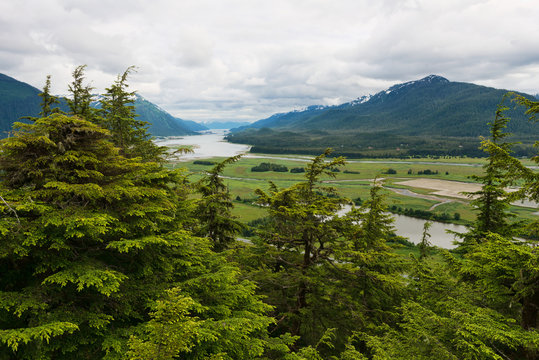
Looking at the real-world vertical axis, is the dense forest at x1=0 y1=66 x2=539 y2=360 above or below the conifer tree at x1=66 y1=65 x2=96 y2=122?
below

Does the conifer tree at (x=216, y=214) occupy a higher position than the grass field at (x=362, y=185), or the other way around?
the conifer tree at (x=216, y=214)

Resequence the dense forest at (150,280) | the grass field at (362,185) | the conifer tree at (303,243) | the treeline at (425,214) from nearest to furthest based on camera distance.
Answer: the dense forest at (150,280) < the conifer tree at (303,243) < the treeline at (425,214) < the grass field at (362,185)

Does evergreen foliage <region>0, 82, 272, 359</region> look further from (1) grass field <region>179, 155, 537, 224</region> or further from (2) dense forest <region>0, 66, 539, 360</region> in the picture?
(1) grass field <region>179, 155, 537, 224</region>

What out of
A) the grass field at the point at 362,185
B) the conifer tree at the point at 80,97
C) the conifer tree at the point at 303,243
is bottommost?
the grass field at the point at 362,185

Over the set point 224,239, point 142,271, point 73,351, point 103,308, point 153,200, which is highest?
point 153,200

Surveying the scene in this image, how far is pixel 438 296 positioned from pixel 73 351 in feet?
43.9

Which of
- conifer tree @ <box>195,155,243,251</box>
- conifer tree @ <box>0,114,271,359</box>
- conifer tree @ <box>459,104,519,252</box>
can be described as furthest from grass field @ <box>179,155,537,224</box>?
conifer tree @ <box>0,114,271,359</box>

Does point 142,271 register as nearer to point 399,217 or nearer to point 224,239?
point 224,239

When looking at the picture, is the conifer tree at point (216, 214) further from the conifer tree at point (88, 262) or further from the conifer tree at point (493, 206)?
the conifer tree at point (493, 206)

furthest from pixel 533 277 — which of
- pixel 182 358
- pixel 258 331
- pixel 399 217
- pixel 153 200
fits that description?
pixel 399 217

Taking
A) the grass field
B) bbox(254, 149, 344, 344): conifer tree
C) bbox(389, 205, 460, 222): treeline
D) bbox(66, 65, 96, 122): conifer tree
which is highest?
bbox(66, 65, 96, 122): conifer tree

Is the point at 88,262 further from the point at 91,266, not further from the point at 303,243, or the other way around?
the point at 303,243

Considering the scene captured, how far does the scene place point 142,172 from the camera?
31.5ft

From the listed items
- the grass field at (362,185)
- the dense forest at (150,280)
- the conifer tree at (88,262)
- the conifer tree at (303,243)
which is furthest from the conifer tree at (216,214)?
the grass field at (362,185)
